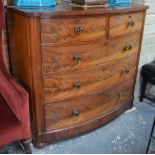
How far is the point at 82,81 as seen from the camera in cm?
172

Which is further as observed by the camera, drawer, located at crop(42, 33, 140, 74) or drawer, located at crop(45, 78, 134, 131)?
drawer, located at crop(45, 78, 134, 131)

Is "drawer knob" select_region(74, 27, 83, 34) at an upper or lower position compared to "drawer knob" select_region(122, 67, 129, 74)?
upper

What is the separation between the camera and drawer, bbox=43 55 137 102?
162 centimetres

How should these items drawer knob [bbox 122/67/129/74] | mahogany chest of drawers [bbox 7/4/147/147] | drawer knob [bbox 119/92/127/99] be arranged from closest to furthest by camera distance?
mahogany chest of drawers [bbox 7/4/147/147] → drawer knob [bbox 122/67/129/74] → drawer knob [bbox 119/92/127/99]

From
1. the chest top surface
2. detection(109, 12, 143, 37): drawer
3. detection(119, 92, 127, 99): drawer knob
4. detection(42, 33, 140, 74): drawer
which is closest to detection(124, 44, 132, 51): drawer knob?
detection(42, 33, 140, 74): drawer

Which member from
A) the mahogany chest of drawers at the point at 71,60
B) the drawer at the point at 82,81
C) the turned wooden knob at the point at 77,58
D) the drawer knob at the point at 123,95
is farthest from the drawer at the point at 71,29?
the drawer knob at the point at 123,95

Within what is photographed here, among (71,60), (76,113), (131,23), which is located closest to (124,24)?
(131,23)

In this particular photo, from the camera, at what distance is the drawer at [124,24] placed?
1.71 meters

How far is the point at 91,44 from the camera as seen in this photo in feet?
5.40

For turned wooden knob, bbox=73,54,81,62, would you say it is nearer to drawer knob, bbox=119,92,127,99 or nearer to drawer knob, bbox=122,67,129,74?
drawer knob, bbox=122,67,129,74

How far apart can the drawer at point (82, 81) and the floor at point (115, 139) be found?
0.41 m

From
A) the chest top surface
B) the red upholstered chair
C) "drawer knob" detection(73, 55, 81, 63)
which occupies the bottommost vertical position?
the red upholstered chair

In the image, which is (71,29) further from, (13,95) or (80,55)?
(13,95)

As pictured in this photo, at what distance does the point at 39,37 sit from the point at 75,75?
1.25ft
